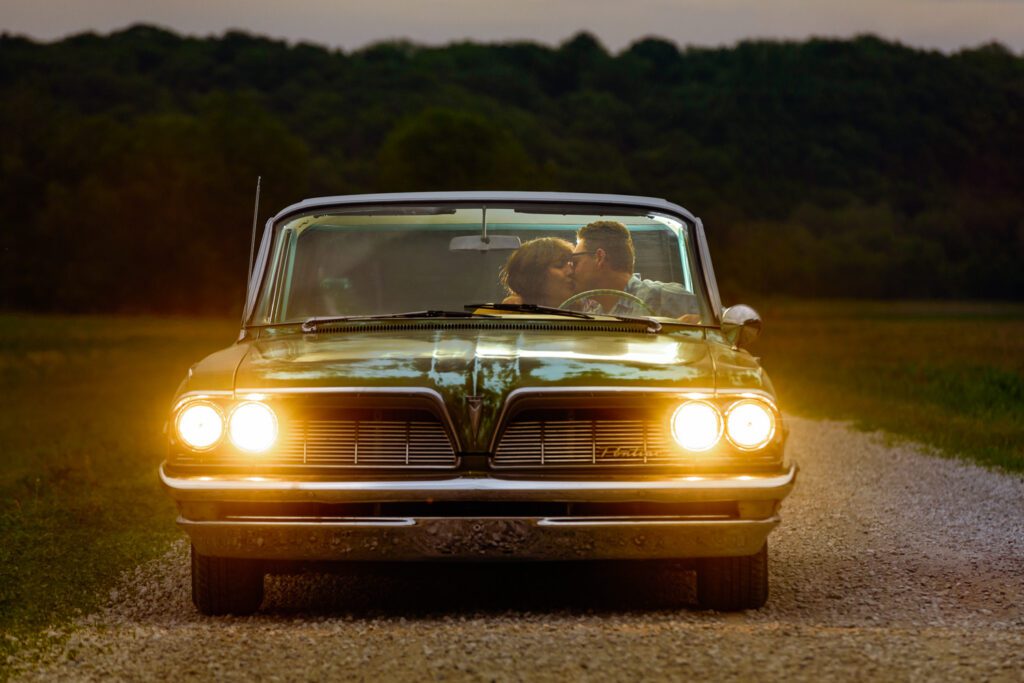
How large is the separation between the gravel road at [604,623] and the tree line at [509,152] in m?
66.0

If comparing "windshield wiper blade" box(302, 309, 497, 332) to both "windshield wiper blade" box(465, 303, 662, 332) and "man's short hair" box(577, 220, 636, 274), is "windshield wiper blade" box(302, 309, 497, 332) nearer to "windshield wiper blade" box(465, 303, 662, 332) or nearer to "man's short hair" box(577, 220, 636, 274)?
"windshield wiper blade" box(465, 303, 662, 332)

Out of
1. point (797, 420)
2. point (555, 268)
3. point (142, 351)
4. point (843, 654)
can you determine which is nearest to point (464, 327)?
point (555, 268)

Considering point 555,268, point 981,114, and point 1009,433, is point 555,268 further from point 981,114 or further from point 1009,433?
point 981,114

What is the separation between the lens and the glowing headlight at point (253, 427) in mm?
5012

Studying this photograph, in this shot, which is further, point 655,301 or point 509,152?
point 509,152

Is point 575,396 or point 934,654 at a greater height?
point 575,396

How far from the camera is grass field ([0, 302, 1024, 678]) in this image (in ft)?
23.4

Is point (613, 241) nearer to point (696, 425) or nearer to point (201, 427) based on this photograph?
point (696, 425)

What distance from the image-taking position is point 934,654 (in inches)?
179

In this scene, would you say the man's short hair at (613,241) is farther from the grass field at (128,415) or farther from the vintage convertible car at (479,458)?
the grass field at (128,415)

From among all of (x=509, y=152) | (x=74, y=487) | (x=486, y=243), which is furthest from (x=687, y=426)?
(x=509, y=152)

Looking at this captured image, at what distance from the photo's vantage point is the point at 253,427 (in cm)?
502

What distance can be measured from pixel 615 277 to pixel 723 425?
1383mm

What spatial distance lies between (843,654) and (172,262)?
7394 centimetres
